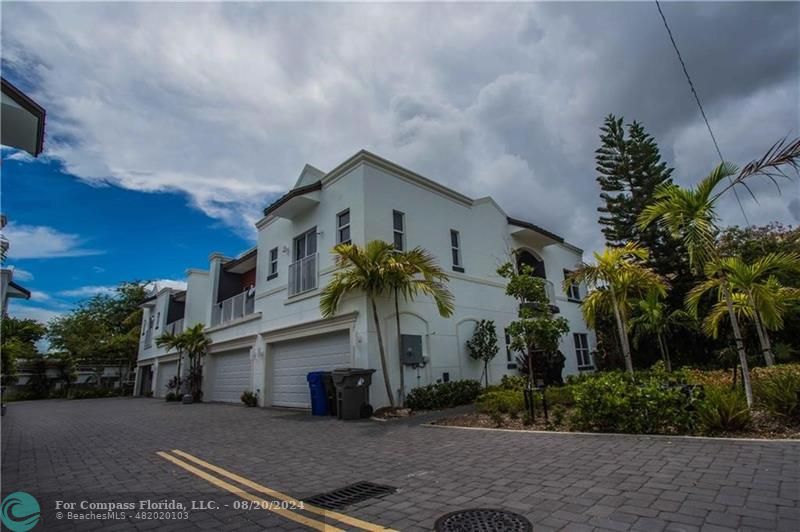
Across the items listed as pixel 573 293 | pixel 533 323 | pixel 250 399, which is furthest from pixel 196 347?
pixel 573 293

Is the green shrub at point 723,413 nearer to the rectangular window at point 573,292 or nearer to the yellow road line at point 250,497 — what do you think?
the yellow road line at point 250,497

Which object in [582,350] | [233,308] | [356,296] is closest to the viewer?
[356,296]

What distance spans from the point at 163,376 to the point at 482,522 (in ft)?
93.4

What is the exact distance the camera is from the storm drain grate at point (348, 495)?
3.87m

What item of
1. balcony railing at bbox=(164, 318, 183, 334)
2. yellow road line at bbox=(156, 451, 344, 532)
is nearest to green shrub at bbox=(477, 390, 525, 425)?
yellow road line at bbox=(156, 451, 344, 532)

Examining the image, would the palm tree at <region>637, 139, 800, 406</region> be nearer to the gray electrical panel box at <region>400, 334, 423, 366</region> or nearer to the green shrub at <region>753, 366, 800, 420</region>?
the green shrub at <region>753, 366, 800, 420</region>

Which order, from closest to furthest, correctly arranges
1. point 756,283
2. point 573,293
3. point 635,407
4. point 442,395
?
point 635,407 → point 756,283 → point 442,395 → point 573,293

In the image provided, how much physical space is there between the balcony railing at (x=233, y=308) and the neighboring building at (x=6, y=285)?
22.6 feet

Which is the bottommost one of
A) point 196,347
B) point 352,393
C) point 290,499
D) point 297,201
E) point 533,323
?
point 290,499

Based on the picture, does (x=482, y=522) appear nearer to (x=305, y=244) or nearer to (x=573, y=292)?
(x=305, y=244)

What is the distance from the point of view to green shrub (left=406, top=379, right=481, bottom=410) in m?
10.8

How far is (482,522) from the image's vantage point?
3.24 metres

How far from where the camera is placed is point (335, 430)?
8.38 metres

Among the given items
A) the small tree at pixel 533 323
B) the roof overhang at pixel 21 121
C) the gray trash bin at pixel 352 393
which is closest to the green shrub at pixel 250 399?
the gray trash bin at pixel 352 393
